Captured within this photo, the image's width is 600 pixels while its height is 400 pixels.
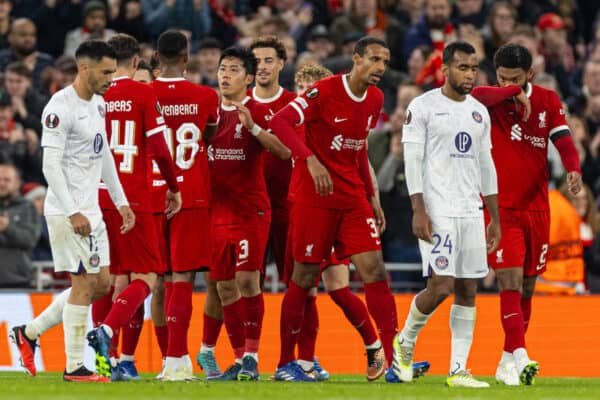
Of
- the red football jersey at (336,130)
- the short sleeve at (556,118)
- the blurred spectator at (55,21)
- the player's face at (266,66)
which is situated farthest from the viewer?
the blurred spectator at (55,21)

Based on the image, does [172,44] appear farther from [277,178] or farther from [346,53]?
[346,53]

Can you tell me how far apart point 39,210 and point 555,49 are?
8.06 meters

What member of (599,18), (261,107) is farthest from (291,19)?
(261,107)

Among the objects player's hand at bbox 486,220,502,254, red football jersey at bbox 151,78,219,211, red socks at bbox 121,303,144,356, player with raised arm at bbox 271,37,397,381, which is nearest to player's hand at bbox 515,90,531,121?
player's hand at bbox 486,220,502,254

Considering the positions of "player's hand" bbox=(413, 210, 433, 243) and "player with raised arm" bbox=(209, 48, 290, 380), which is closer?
"player's hand" bbox=(413, 210, 433, 243)

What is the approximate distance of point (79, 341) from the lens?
1120cm

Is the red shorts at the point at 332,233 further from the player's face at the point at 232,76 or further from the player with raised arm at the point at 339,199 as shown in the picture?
the player's face at the point at 232,76

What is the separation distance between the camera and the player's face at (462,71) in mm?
11477

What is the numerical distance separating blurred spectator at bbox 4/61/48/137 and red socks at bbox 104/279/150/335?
6.85 meters

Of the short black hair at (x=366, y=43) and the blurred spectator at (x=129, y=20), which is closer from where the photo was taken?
the short black hair at (x=366, y=43)

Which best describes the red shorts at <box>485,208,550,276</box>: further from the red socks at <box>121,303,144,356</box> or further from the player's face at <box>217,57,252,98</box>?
the red socks at <box>121,303,144,356</box>

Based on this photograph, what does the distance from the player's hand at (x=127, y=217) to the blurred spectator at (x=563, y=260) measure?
5793 millimetres

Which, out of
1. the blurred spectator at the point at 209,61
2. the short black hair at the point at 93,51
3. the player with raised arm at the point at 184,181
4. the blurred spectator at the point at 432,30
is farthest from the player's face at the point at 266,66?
the blurred spectator at the point at 432,30

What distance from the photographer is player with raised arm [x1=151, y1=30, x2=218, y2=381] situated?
1181 cm
